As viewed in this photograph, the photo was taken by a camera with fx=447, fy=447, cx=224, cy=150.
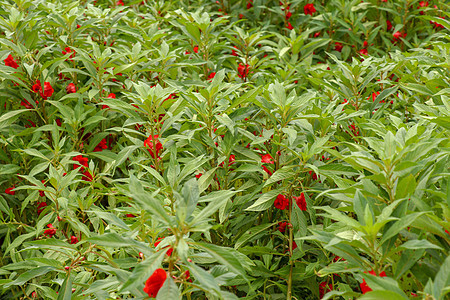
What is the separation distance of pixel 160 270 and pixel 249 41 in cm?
205

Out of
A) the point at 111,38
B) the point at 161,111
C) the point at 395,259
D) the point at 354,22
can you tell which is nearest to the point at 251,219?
the point at 161,111

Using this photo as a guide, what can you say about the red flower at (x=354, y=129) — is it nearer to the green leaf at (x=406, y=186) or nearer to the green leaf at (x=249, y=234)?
the green leaf at (x=249, y=234)

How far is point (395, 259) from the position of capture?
49.9 inches

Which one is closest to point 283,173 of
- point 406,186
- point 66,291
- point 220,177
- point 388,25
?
point 220,177

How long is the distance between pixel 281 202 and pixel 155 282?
29.1 inches

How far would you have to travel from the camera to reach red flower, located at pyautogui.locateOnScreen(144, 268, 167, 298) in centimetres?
123

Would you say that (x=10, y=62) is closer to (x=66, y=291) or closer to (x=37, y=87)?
(x=37, y=87)

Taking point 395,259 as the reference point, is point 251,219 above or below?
below

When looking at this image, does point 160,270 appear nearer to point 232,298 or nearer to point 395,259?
point 232,298

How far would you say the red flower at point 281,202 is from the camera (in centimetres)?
181

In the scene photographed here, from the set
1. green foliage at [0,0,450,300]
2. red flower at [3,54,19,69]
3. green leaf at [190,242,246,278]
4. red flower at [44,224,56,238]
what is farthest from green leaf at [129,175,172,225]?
red flower at [3,54,19,69]

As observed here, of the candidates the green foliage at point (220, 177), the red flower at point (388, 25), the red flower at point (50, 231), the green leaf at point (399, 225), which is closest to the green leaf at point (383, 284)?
the green foliage at point (220, 177)

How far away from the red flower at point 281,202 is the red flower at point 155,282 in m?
0.70

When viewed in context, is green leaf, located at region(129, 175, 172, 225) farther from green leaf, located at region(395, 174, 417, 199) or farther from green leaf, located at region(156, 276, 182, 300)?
green leaf, located at region(395, 174, 417, 199)
